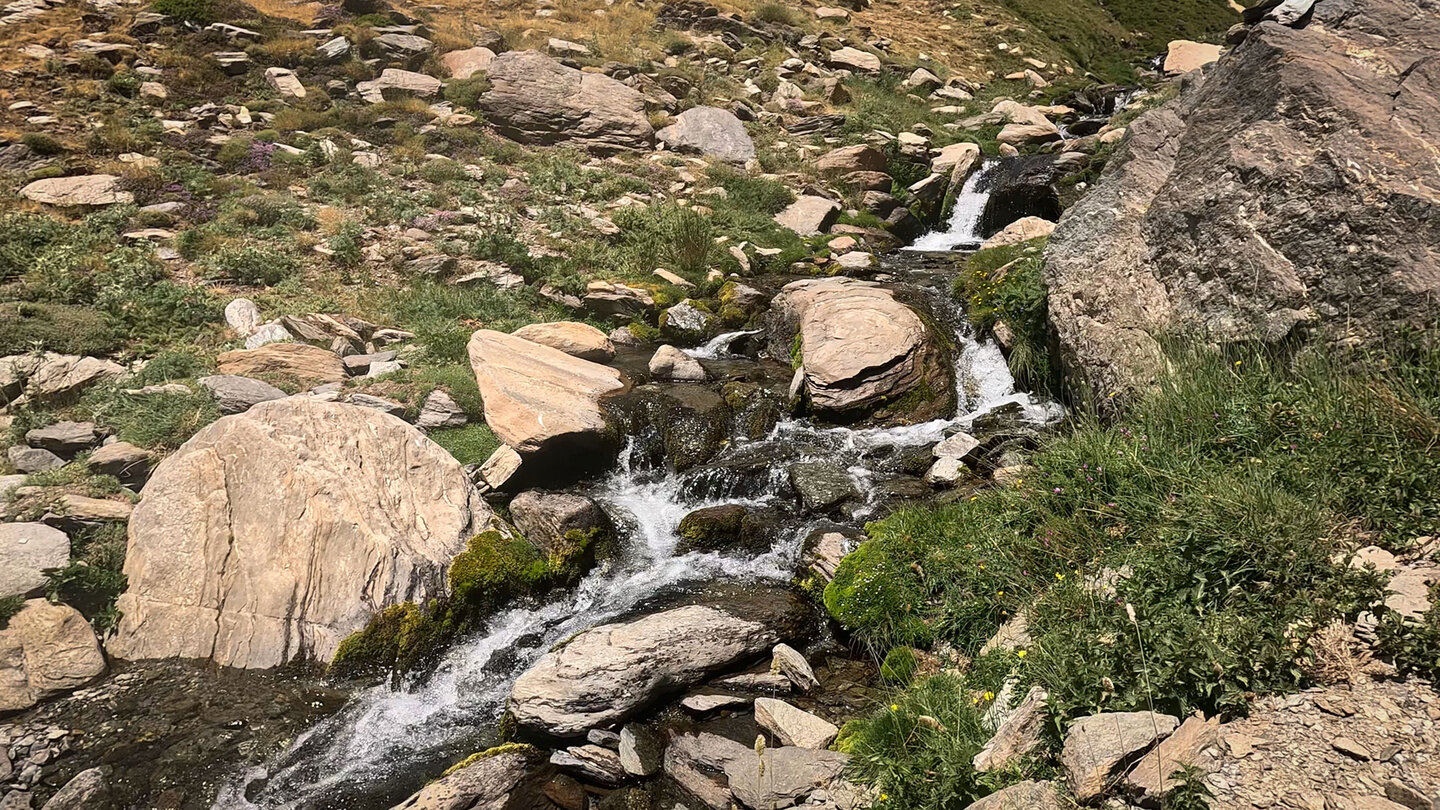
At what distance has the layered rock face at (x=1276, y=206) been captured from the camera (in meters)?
6.01

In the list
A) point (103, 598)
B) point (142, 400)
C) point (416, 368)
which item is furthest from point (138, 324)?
point (103, 598)

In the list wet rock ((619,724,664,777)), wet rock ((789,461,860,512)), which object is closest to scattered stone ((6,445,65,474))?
wet rock ((619,724,664,777))

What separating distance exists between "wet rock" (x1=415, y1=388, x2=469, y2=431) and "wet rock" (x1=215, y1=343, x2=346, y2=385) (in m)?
1.93

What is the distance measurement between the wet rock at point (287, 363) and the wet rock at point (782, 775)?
9284 mm

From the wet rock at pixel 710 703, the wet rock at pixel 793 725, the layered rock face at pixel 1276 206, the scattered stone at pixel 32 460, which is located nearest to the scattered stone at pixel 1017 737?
the wet rock at pixel 793 725

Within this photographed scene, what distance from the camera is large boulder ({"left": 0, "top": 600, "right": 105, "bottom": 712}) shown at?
21.1 ft

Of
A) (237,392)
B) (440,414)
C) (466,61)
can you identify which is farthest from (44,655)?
(466,61)

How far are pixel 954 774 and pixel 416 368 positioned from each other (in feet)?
33.6

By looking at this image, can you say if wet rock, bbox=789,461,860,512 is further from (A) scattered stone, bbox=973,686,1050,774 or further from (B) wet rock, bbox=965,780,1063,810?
(B) wet rock, bbox=965,780,1063,810

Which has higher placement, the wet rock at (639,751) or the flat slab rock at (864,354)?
the flat slab rock at (864,354)

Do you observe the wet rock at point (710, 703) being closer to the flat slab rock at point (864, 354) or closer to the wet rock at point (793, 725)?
the wet rock at point (793, 725)

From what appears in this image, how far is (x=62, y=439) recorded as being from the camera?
905cm

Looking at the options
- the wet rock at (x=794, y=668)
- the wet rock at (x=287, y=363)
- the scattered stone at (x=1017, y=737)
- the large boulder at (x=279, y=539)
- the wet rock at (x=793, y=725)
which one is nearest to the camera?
the scattered stone at (x=1017, y=737)

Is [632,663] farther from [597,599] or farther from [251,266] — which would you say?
[251,266]
